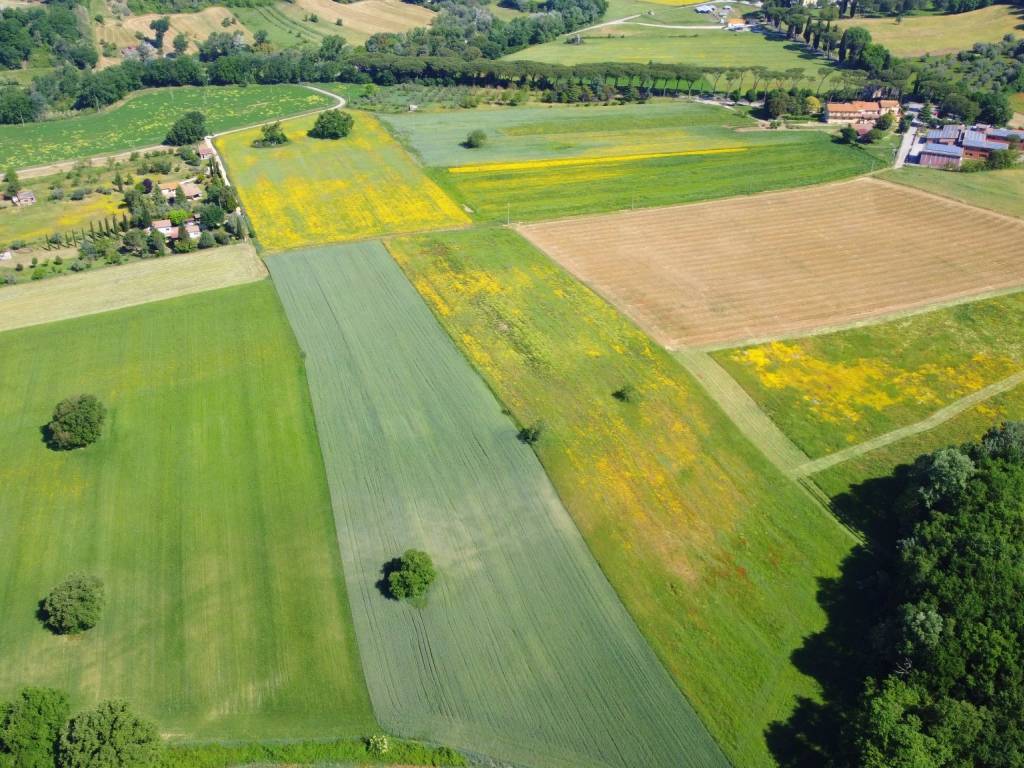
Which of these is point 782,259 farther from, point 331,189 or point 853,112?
point 853,112

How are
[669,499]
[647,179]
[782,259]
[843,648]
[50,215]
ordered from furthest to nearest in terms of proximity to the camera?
[647,179]
[50,215]
[782,259]
[669,499]
[843,648]

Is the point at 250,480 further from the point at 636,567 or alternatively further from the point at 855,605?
the point at 855,605

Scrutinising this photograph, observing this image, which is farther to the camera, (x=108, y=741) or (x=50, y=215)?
(x=50, y=215)

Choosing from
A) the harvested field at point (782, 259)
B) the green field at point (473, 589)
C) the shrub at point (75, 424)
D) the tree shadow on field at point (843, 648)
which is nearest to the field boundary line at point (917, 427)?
the tree shadow on field at point (843, 648)

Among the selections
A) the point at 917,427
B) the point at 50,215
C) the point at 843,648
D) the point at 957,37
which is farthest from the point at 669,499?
the point at 957,37

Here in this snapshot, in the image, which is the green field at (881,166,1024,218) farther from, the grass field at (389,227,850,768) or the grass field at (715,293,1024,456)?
the grass field at (389,227,850,768)

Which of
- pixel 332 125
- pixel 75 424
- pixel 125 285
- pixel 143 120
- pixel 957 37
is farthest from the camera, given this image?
pixel 957 37
